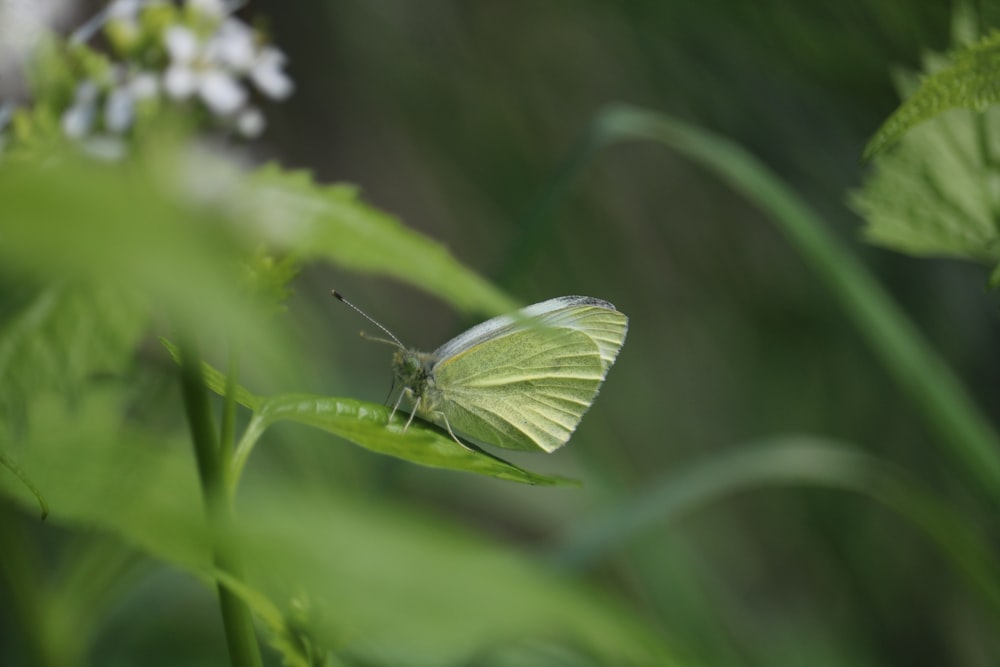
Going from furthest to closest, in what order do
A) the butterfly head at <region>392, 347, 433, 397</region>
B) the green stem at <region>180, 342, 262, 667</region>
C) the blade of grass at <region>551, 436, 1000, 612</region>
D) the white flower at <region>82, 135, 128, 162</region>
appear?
1. the blade of grass at <region>551, 436, 1000, 612</region>
2. the butterfly head at <region>392, 347, 433, 397</region>
3. the white flower at <region>82, 135, 128, 162</region>
4. the green stem at <region>180, 342, 262, 667</region>

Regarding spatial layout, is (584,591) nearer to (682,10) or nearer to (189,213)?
(189,213)

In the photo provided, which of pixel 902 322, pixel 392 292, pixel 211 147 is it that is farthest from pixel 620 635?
pixel 392 292

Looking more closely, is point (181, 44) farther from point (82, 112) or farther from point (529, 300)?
point (529, 300)

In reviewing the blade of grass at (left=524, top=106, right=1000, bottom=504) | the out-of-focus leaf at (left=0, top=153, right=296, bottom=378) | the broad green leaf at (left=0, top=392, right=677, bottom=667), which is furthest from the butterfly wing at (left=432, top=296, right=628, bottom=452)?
the out-of-focus leaf at (left=0, top=153, right=296, bottom=378)

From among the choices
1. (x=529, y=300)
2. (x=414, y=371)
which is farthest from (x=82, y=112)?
(x=529, y=300)

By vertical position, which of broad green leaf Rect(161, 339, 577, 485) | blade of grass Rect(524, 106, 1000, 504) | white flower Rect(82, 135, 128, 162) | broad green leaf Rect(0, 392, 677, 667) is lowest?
broad green leaf Rect(0, 392, 677, 667)

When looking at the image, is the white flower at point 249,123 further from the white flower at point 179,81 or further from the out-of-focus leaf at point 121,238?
the out-of-focus leaf at point 121,238

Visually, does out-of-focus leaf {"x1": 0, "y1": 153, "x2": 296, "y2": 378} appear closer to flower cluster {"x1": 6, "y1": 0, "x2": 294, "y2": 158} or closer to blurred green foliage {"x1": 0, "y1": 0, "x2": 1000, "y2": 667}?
blurred green foliage {"x1": 0, "y1": 0, "x2": 1000, "y2": 667}
